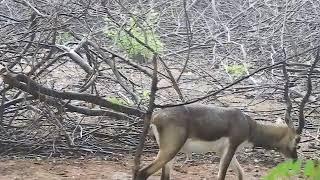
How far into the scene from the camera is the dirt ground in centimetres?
Result: 678

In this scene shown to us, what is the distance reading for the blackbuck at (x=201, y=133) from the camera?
617cm

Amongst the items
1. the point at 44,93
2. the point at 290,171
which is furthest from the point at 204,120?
the point at 290,171

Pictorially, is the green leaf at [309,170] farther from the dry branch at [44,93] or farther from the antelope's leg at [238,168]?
the dry branch at [44,93]

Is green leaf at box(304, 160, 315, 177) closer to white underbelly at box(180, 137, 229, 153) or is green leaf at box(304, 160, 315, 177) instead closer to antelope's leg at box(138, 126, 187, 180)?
antelope's leg at box(138, 126, 187, 180)

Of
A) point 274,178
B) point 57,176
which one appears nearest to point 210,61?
point 57,176

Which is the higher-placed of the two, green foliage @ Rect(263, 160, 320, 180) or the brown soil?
green foliage @ Rect(263, 160, 320, 180)

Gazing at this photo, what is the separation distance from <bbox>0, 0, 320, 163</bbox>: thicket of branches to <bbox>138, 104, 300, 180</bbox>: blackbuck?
216 mm

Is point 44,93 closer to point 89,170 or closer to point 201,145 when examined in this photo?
point 89,170

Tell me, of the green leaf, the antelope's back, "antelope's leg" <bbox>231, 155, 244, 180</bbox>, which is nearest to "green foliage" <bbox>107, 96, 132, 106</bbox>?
the antelope's back

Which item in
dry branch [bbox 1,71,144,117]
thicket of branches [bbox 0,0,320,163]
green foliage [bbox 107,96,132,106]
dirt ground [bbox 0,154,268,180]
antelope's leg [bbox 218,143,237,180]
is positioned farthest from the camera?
green foliage [bbox 107,96,132,106]

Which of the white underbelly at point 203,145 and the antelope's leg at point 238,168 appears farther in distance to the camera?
the antelope's leg at point 238,168

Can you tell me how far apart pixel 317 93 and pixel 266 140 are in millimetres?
2063

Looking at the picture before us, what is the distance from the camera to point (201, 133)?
21.0ft

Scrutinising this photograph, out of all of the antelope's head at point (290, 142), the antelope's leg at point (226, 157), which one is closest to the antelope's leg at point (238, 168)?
the antelope's leg at point (226, 157)
